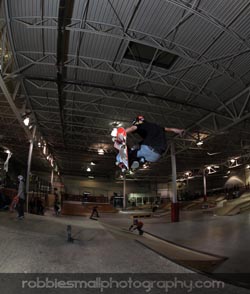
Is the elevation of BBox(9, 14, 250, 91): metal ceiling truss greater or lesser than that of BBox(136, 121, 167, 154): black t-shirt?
greater

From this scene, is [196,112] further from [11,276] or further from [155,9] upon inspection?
[11,276]

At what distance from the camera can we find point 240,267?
309 inches

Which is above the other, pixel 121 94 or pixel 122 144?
pixel 121 94

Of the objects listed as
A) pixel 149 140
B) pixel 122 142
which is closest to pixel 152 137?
pixel 149 140

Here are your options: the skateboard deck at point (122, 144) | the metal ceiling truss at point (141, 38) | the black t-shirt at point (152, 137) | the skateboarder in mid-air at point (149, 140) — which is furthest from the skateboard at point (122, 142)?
the metal ceiling truss at point (141, 38)

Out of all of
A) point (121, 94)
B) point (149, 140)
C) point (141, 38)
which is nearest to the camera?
point (149, 140)

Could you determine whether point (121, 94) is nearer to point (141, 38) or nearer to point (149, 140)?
point (141, 38)

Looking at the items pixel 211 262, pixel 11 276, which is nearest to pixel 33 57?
pixel 11 276

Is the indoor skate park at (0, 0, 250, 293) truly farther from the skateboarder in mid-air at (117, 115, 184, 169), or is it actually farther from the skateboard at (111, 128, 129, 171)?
the skateboard at (111, 128, 129, 171)

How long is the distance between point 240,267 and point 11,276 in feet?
22.2

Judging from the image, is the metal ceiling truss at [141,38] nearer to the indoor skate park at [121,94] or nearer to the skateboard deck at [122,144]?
the indoor skate park at [121,94]

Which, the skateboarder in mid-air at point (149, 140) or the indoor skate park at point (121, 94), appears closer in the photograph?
the skateboarder in mid-air at point (149, 140)

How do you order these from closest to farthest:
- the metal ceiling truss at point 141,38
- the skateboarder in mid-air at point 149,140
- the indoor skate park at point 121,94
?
the skateboarder in mid-air at point 149,140
the indoor skate park at point 121,94
the metal ceiling truss at point 141,38

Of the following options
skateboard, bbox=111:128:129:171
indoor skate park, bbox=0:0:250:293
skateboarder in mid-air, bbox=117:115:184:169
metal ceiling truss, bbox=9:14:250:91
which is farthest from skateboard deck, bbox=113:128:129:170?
metal ceiling truss, bbox=9:14:250:91
